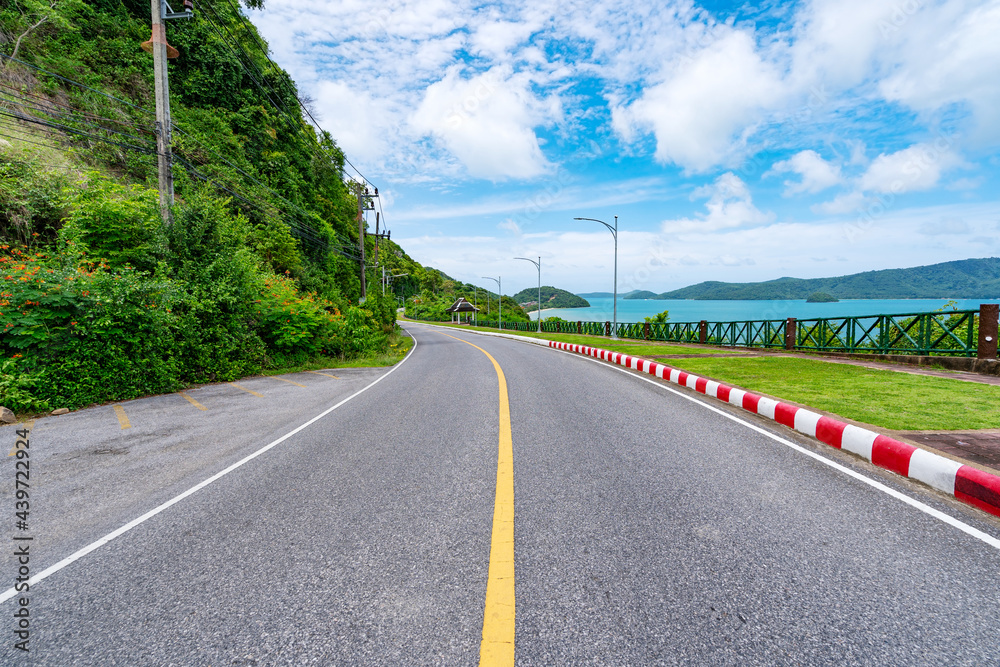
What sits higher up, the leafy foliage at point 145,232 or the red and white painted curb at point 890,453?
the leafy foliage at point 145,232

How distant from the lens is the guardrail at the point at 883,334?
1058 centimetres

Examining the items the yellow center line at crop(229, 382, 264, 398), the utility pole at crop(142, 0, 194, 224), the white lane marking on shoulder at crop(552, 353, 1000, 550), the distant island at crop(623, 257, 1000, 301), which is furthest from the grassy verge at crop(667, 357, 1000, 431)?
the distant island at crop(623, 257, 1000, 301)

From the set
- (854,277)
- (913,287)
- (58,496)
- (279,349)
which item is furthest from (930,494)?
(854,277)

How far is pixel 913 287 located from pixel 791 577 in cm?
17312

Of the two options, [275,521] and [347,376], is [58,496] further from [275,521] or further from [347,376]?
[347,376]

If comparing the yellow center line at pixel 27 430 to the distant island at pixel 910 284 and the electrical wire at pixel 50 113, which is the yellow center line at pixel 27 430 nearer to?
the electrical wire at pixel 50 113

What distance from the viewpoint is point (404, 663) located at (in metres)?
1.94

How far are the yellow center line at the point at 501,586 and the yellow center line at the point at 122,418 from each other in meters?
6.44

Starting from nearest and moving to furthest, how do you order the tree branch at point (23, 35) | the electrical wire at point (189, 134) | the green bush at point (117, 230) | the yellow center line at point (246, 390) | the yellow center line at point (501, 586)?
1. the yellow center line at point (501, 586)
2. the yellow center line at point (246, 390)
3. the green bush at point (117, 230)
4. the electrical wire at point (189, 134)
5. the tree branch at point (23, 35)

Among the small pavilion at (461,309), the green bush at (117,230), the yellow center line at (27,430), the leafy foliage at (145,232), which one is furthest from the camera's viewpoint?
the small pavilion at (461,309)

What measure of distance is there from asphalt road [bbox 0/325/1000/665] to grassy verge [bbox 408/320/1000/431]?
174 centimetres

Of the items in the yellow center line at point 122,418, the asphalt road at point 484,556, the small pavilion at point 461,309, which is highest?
the small pavilion at point 461,309

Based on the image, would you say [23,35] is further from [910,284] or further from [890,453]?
[910,284]

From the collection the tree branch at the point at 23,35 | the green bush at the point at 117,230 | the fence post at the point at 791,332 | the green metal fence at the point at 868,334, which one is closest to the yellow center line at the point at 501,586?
the green bush at the point at 117,230
